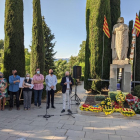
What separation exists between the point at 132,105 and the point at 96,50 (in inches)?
178

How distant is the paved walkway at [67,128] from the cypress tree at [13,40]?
2505 mm

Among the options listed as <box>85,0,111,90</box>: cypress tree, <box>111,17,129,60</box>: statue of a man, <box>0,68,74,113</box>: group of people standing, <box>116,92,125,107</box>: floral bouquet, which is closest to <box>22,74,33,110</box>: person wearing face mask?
<box>0,68,74,113</box>: group of people standing

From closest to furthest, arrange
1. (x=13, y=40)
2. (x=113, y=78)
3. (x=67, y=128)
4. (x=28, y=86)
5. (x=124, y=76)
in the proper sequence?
(x=67, y=128) < (x=28, y=86) < (x=13, y=40) < (x=124, y=76) < (x=113, y=78)

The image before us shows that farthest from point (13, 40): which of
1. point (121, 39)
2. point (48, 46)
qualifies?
point (48, 46)

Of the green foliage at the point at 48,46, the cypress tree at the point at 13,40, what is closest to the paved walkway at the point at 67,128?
the cypress tree at the point at 13,40

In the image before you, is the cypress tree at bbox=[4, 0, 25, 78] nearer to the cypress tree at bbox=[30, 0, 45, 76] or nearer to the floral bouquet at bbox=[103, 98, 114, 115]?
the cypress tree at bbox=[30, 0, 45, 76]

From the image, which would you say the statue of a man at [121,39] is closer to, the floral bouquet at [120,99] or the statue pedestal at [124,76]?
the statue pedestal at [124,76]

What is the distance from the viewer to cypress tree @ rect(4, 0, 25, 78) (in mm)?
6395

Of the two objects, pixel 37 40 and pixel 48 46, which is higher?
pixel 48 46

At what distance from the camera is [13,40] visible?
255 inches

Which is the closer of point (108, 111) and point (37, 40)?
point (108, 111)

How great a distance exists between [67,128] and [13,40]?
496 cm

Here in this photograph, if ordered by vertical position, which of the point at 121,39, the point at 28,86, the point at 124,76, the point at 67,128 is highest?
the point at 121,39

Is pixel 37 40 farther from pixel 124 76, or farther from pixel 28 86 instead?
pixel 124 76
